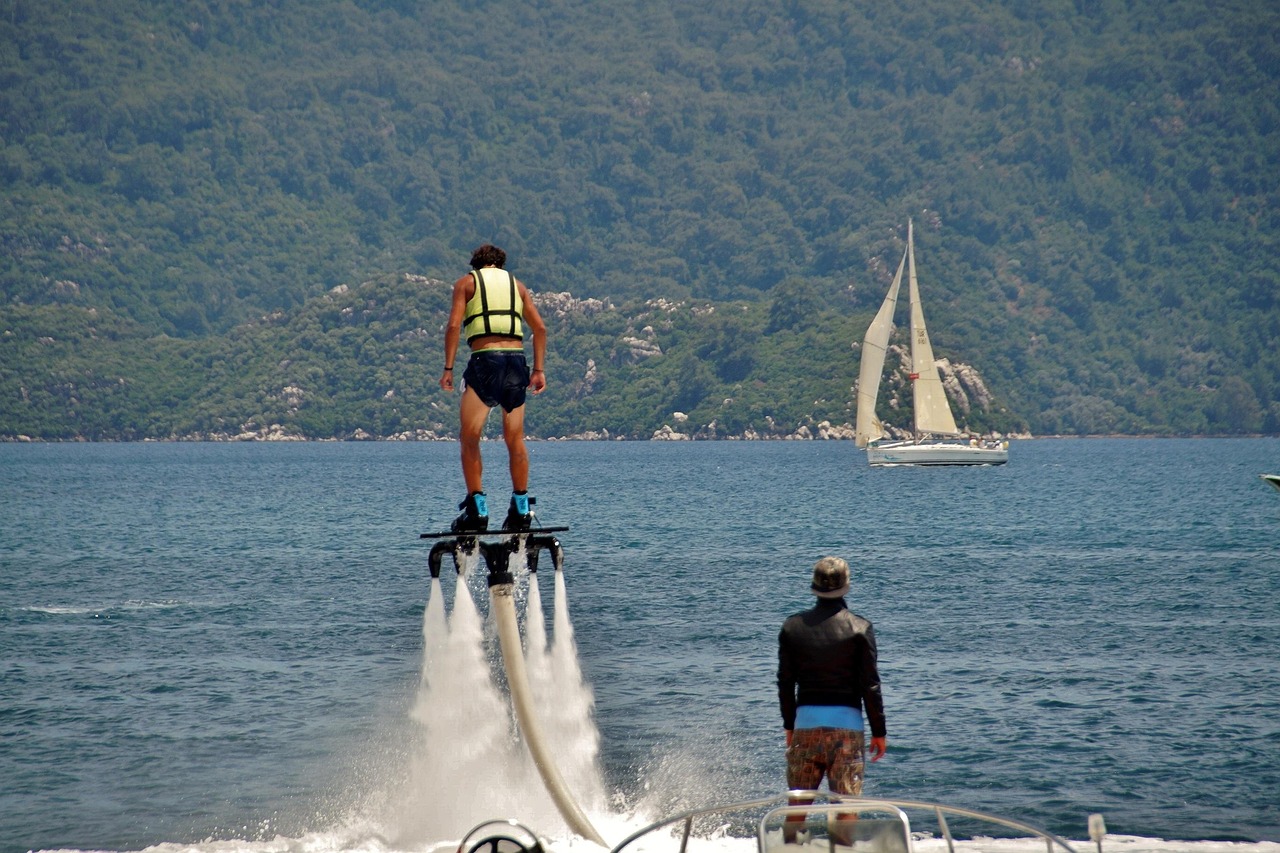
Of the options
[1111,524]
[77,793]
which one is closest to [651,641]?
[77,793]

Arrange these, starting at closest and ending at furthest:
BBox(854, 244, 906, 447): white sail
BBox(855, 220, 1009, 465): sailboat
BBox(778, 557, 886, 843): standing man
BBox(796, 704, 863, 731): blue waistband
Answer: BBox(778, 557, 886, 843): standing man
BBox(796, 704, 863, 731): blue waistband
BBox(855, 220, 1009, 465): sailboat
BBox(854, 244, 906, 447): white sail

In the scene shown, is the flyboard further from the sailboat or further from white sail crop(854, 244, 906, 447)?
white sail crop(854, 244, 906, 447)

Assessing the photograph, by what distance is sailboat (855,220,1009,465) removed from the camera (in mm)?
150000

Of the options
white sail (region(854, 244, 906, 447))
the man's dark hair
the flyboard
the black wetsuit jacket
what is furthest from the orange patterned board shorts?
white sail (region(854, 244, 906, 447))

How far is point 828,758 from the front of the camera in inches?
518

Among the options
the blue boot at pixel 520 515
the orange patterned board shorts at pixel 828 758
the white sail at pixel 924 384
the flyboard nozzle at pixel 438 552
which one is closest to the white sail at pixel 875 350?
the white sail at pixel 924 384

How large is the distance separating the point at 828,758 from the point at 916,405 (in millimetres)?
143808

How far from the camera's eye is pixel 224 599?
60031mm

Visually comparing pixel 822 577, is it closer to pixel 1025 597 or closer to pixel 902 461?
pixel 1025 597

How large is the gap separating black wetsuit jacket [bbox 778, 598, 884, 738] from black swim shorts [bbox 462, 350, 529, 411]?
402 cm

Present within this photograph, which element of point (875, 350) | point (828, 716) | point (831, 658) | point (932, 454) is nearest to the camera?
point (831, 658)

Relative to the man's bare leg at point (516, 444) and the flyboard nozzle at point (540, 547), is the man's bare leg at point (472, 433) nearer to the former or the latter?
the man's bare leg at point (516, 444)

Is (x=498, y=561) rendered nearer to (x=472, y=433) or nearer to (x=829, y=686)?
(x=472, y=433)

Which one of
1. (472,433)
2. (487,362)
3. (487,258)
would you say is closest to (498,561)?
(472,433)
